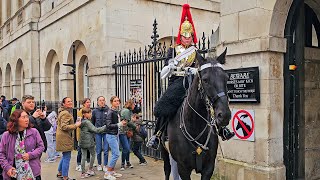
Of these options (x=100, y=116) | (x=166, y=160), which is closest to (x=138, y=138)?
(x=100, y=116)

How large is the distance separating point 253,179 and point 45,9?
54.4ft

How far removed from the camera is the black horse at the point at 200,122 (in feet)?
13.2

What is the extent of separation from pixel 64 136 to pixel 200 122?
4209 mm

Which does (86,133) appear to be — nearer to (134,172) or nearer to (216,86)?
(134,172)

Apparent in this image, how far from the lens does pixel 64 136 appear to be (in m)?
7.81

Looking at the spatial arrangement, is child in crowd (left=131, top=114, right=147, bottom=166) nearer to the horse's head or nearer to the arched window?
the horse's head

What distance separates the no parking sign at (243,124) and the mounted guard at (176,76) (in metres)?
1.89

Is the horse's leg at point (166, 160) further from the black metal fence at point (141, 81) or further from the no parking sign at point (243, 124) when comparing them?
the black metal fence at point (141, 81)

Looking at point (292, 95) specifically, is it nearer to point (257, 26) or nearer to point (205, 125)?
point (257, 26)

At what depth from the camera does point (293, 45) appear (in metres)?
6.86

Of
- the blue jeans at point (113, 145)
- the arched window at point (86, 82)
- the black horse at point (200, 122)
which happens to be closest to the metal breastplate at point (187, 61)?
the black horse at point (200, 122)

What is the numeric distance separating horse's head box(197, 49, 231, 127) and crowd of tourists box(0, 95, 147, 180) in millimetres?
2818

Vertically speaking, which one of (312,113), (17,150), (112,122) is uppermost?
(312,113)

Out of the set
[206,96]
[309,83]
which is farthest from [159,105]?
[309,83]
